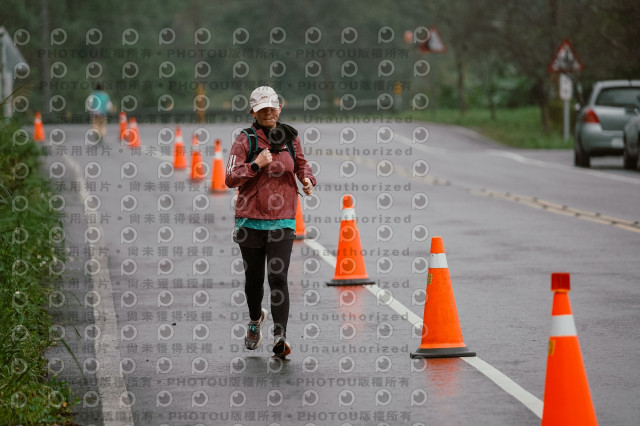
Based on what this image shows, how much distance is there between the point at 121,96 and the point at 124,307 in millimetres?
67188

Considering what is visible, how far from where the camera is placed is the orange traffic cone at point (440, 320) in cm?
916

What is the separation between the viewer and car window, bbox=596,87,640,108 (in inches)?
1187

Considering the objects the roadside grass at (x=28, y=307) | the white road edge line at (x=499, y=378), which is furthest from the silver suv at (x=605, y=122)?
the white road edge line at (x=499, y=378)

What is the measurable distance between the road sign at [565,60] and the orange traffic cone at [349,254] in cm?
2635

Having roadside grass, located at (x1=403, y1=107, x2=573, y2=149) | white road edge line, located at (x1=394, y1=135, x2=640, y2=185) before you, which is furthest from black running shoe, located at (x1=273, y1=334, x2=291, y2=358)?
roadside grass, located at (x1=403, y1=107, x2=573, y2=149)

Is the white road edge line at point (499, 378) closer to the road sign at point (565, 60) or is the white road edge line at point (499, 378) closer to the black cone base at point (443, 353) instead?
the black cone base at point (443, 353)

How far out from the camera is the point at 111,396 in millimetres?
8156

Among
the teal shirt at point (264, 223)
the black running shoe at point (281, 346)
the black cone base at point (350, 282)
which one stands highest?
the teal shirt at point (264, 223)

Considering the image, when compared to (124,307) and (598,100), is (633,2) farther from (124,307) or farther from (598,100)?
(124,307)

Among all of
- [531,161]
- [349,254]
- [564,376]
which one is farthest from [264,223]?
[531,161]

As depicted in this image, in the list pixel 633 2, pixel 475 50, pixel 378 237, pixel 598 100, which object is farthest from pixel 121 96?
pixel 378 237

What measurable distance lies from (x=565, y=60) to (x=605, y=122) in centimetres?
877

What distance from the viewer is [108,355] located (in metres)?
9.53

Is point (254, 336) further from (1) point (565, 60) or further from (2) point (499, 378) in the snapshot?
(1) point (565, 60)
